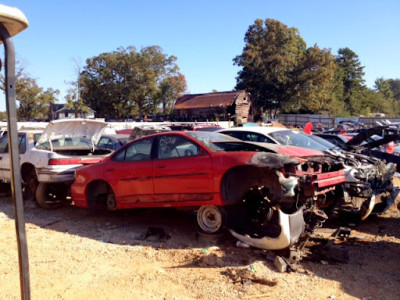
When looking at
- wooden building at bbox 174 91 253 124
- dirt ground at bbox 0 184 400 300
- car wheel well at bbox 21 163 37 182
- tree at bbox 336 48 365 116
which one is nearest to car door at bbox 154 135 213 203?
dirt ground at bbox 0 184 400 300

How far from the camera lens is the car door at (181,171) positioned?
5574 mm

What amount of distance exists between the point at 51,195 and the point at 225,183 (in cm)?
471

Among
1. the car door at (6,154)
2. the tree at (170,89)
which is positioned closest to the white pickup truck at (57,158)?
the car door at (6,154)

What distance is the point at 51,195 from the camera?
829 cm

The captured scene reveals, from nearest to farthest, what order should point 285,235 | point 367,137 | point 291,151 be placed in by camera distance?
point 285,235 < point 291,151 < point 367,137

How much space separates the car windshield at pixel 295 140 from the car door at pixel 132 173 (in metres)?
3.15

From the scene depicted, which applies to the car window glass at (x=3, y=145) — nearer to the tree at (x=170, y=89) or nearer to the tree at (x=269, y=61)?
the tree at (x=269, y=61)

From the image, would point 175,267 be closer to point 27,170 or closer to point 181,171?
point 181,171

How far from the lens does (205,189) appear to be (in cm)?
554

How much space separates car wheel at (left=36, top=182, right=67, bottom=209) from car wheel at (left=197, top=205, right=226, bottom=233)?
395cm

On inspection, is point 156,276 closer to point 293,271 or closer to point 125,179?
point 293,271

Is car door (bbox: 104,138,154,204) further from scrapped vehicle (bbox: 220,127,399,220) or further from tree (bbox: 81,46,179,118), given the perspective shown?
tree (bbox: 81,46,179,118)

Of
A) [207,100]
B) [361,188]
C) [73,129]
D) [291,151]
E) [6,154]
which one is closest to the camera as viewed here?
[291,151]

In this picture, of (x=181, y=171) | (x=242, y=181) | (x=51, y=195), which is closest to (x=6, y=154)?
(x=51, y=195)
